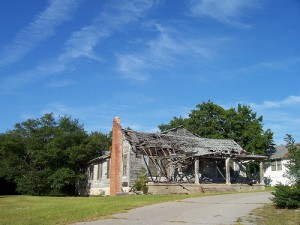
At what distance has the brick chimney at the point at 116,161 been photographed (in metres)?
32.2

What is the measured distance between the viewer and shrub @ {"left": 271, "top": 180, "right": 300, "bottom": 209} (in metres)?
13.9

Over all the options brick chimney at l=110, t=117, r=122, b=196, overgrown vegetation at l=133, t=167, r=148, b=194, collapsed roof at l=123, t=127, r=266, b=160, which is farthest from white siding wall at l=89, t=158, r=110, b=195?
overgrown vegetation at l=133, t=167, r=148, b=194

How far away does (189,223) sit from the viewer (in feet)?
37.8

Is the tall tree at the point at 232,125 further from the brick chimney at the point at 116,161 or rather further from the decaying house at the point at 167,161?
the brick chimney at the point at 116,161

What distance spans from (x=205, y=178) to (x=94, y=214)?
20954 millimetres

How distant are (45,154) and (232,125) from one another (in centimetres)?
2532

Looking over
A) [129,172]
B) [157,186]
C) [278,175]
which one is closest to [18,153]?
[129,172]

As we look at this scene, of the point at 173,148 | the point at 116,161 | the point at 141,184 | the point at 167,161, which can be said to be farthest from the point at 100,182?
the point at 141,184

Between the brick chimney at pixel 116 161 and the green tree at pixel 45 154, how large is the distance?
6.46 metres

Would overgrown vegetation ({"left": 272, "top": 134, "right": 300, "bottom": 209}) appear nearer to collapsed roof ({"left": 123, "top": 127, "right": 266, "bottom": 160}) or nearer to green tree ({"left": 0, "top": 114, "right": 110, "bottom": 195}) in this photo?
collapsed roof ({"left": 123, "top": 127, "right": 266, "bottom": 160})

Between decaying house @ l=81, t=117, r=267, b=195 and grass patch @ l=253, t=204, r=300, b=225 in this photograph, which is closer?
grass patch @ l=253, t=204, r=300, b=225

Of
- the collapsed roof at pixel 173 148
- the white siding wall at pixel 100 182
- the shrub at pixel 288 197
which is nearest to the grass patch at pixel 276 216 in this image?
the shrub at pixel 288 197

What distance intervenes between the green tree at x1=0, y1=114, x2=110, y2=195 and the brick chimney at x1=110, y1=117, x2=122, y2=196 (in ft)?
21.2

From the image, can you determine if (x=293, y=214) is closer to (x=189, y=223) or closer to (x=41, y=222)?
(x=189, y=223)
